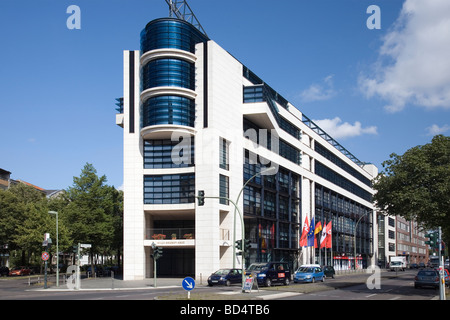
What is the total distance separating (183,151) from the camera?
50.8 m

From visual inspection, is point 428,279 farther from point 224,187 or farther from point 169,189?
point 169,189

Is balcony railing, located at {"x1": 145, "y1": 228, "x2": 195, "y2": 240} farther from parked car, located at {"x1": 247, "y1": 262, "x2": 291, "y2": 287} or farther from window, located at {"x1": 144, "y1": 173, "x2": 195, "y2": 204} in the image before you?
parked car, located at {"x1": 247, "y1": 262, "x2": 291, "y2": 287}

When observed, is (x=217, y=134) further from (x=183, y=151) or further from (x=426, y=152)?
(x=426, y=152)

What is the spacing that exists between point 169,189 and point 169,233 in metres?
4.81

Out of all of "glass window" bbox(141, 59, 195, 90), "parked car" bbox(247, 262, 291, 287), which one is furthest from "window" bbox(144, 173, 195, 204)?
"parked car" bbox(247, 262, 291, 287)

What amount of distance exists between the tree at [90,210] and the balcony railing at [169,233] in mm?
8366

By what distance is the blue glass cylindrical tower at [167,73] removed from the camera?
4912cm

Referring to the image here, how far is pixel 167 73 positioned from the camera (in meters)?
Answer: 49.6

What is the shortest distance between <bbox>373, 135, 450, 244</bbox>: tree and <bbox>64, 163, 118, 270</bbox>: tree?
35154mm

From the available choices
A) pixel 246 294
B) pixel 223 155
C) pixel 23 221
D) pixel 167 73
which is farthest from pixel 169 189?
pixel 23 221

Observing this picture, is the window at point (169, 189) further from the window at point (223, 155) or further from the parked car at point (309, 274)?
the parked car at point (309, 274)
